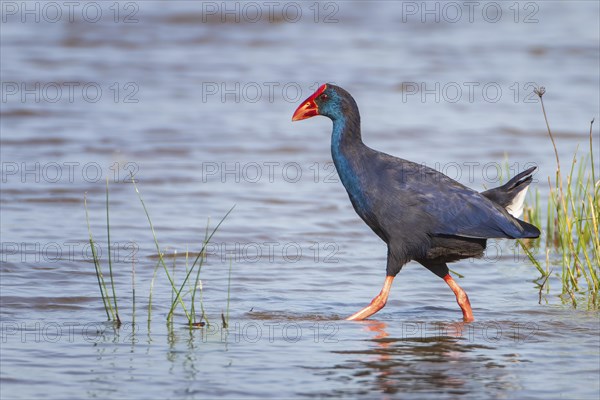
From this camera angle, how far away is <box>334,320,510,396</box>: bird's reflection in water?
15.9 feet

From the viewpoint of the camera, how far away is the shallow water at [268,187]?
16.9 ft

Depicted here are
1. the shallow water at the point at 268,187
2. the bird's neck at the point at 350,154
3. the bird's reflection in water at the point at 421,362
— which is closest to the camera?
the bird's reflection in water at the point at 421,362

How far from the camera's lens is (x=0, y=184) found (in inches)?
368

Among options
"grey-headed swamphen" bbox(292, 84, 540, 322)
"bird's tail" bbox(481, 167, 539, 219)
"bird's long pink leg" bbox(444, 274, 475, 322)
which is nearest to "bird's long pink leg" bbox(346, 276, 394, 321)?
"grey-headed swamphen" bbox(292, 84, 540, 322)

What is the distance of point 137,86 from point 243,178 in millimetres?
4281

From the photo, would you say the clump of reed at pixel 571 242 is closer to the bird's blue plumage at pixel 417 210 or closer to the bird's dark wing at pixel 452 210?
the bird's dark wing at pixel 452 210

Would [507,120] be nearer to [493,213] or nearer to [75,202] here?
[75,202]

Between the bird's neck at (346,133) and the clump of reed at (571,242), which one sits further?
the bird's neck at (346,133)

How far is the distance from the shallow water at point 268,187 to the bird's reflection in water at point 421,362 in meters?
0.02

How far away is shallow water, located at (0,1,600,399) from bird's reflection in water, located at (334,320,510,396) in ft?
0.05

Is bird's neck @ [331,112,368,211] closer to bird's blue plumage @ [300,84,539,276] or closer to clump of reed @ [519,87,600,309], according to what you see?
bird's blue plumage @ [300,84,539,276]

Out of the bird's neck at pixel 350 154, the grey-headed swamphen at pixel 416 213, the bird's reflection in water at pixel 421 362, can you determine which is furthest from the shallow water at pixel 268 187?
the bird's neck at pixel 350 154

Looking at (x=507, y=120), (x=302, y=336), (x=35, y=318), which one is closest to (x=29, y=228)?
(x=35, y=318)

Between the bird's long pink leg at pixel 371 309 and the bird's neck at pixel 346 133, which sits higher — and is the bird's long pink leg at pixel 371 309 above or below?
below
